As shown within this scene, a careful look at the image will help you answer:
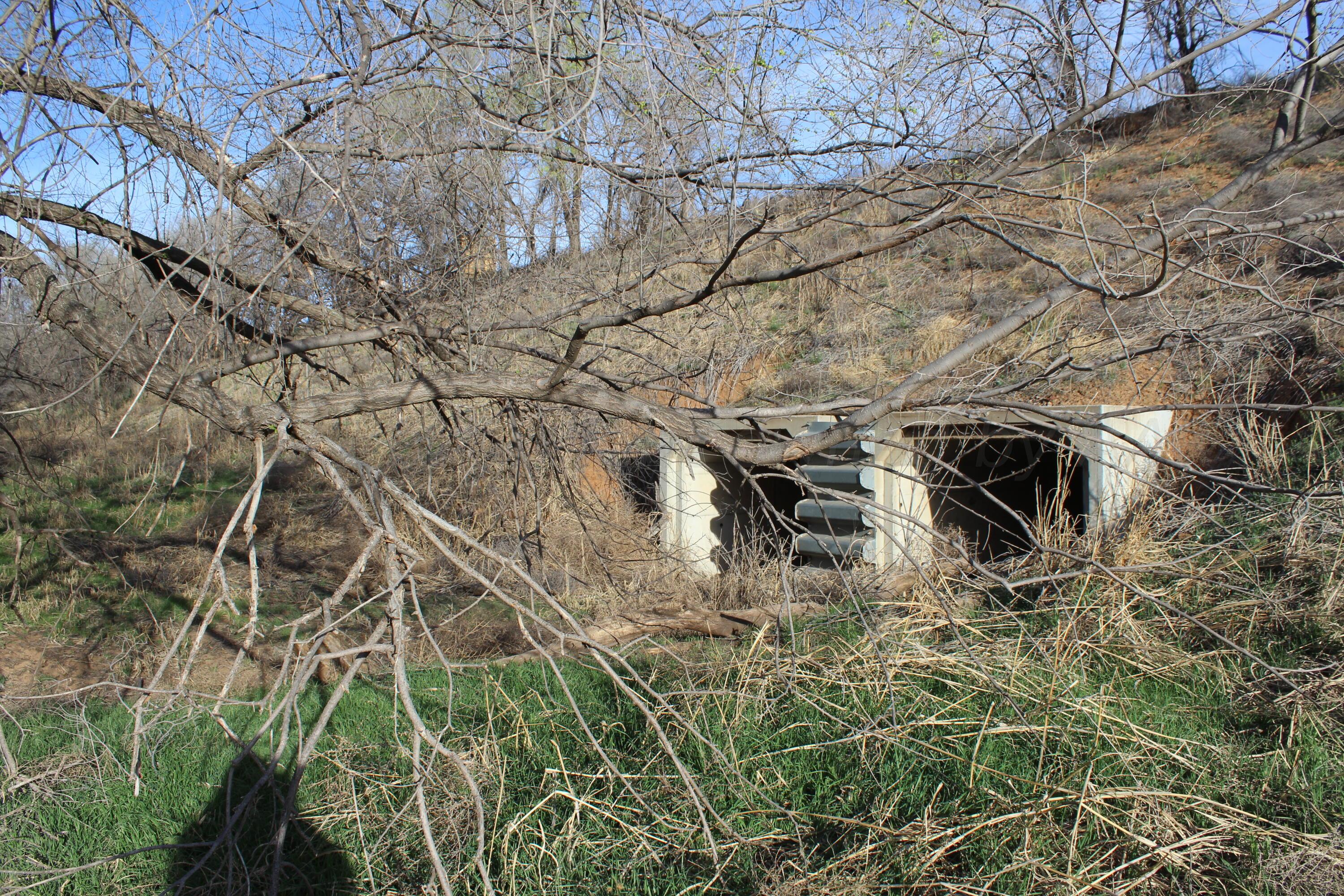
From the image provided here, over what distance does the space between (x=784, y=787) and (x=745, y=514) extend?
623 cm

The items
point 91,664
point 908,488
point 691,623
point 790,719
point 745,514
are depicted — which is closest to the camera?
point 790,719

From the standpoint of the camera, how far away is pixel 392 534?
236cm

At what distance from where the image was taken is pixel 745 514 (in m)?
10.4

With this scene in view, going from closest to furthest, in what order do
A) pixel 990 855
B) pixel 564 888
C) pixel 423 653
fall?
pixel 990 855 → pixel 564 888 → pixel 423 653

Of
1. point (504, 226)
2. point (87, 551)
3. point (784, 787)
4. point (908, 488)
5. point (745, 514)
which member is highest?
point (504, 226)

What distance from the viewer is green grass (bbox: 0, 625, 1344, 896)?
A: 11.9 ft

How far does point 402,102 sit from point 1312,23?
4.16 metres

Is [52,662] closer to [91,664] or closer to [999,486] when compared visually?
[91,664]

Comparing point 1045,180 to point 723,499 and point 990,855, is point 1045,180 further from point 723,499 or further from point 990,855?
point 990,855

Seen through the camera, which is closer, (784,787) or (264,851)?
(264,851)

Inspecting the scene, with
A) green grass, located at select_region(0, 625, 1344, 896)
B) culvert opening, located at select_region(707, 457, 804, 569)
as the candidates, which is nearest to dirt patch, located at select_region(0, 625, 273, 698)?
green grass, located at select_region(0, 625, 1344, 896)

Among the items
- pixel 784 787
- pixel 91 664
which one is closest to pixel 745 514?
pixel 784 787

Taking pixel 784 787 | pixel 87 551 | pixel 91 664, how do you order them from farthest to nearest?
pixel 87 551, pixel 91 664, pixel 784 787

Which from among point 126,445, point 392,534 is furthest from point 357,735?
point 126,445
